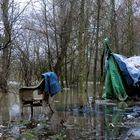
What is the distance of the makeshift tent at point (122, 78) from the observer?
49.4 ft

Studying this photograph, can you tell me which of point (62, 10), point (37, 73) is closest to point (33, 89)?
point (62, 10)

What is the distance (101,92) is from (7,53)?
16457mm

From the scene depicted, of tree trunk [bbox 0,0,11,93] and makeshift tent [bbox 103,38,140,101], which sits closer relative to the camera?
makeshift tent [bbox 103,38,140,101]

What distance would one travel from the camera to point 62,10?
118 feet

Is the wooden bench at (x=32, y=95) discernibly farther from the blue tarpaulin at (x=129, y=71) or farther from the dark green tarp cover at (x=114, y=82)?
the blue tarpaulin at (x=129, y=71)

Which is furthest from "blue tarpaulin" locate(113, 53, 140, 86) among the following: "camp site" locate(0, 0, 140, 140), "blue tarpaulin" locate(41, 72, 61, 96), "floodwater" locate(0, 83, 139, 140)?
"blue tarpaulin" locate(41, 72, 61, 96)

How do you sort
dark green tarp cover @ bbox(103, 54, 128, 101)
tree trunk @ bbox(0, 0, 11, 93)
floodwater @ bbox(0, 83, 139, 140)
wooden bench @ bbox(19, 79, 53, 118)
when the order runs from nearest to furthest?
floodwater @ bbox(0, 83, 139, 140) → wooden bench @ bbox(19, 79, 53, 118) → dark green tarp cover @ bbox(103, 54, 128, 101) → tree trunk @ bbox(0, 0, 11, 93)

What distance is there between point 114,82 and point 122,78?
0.35 metres

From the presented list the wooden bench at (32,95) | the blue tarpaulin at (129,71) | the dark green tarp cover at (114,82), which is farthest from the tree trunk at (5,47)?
the wooden bench at (32,95)

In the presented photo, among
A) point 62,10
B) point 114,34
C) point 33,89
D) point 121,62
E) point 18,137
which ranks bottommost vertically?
point 18,137

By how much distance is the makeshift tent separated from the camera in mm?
15062

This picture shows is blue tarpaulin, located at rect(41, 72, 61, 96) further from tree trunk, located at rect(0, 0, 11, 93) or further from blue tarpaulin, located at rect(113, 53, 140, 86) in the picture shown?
tree trunk, located at rect(0, 0, 11, 93)

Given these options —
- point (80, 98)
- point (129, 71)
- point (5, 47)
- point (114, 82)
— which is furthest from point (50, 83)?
point (5, 47)

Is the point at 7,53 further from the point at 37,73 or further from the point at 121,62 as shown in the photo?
the point at 121,62
